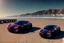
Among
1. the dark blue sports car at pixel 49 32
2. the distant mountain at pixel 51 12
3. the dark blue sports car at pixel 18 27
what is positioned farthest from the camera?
the distant mountain at pixel 51 12

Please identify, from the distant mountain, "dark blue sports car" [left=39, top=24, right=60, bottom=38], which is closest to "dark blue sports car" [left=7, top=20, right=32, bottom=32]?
"dark blue sports car" [left=39, top=24, right=60, bottom=38]

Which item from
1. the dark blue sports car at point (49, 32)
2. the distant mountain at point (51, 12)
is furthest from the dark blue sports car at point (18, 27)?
the distant mountain at point (51, 12)

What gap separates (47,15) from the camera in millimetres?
42656

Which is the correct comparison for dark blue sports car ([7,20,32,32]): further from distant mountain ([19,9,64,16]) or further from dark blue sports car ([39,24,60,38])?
distant mountain ([19,9,64,16])

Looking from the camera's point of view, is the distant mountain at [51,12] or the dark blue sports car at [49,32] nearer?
the dark blue sports car at [49,32]

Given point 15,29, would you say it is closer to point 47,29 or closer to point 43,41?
point 47,29

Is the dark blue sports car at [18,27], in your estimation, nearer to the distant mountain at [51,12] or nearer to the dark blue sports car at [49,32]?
the dark blue sports car at [49,32]

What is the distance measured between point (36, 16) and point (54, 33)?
23049 mm

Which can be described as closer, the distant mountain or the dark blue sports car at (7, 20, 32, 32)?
the dark blue sports car at (7, 20, 32, 32)

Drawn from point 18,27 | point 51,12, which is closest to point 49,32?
point 18,27

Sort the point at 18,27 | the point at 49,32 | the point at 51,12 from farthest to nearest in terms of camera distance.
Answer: the point at 51,12 → the point at 18,27 → the point at 49,32

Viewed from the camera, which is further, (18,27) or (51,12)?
(51,12)

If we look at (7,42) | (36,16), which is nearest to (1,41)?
(7,42)

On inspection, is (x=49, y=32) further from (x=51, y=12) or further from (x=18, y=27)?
(x=51, y=12)
